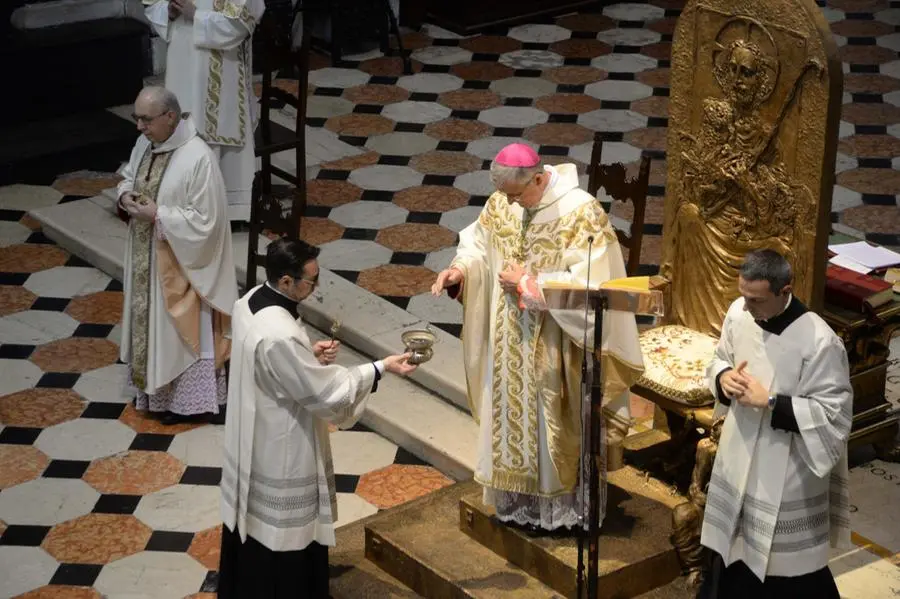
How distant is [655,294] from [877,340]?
2257 millimetres

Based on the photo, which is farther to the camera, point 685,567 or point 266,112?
point 266,112

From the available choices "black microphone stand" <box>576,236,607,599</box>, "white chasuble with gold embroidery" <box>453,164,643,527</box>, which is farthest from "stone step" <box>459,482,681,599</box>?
"black microphone stand" <box>576,236,607,599</box>

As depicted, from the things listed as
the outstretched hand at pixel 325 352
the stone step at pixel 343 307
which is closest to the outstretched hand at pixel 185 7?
the stone step at pixel 343 307

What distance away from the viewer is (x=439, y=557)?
6.43 m

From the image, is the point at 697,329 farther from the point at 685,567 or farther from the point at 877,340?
the point at 685,567

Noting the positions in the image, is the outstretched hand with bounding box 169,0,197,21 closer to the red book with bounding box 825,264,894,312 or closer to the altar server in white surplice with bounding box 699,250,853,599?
the red book with bounding box 825,264,894,312

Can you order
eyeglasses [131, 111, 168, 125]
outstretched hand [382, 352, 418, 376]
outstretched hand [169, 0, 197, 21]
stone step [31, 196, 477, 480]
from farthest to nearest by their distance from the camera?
outstretched hand [169, 0, 197, 21] < stone step [31, 196, 477, 480] < eyeglasses [131, 111, 168, 125] < outstretched hand [382, 352, 418, 376]

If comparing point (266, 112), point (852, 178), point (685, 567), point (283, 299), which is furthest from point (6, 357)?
point (852, 178)

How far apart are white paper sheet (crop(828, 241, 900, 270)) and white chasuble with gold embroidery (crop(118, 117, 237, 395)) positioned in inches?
109

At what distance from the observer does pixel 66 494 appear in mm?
7332

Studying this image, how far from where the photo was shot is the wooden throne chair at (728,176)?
6184 millimetres

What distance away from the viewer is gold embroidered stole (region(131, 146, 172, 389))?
7676 millimetres

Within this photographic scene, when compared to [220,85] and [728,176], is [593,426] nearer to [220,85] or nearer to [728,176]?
[728,176]

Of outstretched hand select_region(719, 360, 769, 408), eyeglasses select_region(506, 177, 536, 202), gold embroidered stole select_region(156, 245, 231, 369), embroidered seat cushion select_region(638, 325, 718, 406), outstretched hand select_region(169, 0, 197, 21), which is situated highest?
outstretched hand select_region(169, 0, 197, 21)
